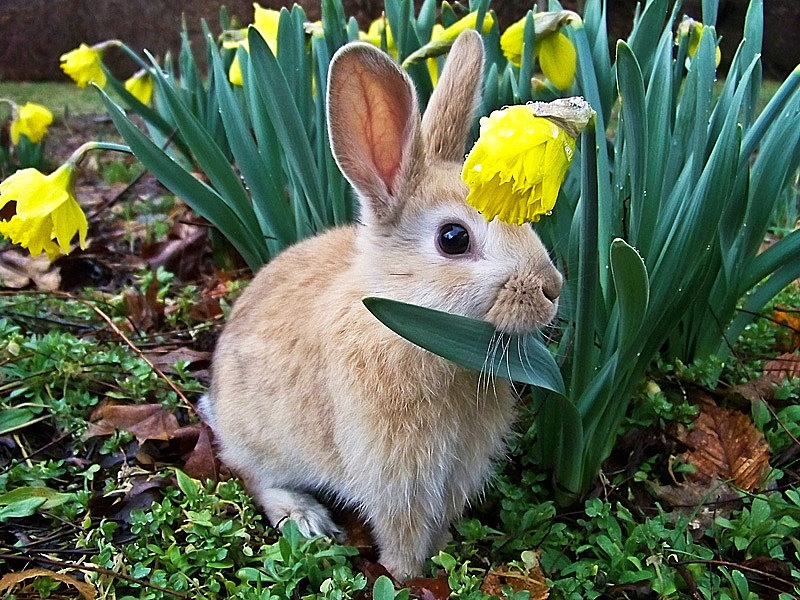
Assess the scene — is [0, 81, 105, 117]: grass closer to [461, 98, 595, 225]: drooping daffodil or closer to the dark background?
the dark background

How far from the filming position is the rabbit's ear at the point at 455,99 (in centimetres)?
158

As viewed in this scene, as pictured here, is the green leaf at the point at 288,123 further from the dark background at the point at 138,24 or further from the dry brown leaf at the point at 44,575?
the dark background at the point at 138,24

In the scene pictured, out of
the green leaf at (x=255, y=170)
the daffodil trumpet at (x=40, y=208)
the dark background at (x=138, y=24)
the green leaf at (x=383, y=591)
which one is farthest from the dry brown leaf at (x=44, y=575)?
the dark background at (x=138, y=24)

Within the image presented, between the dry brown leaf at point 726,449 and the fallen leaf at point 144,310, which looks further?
the fallen leaf at point 144,310

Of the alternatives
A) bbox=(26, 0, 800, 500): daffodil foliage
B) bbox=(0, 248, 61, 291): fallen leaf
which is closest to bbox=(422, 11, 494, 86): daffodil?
bbox=(26, 0, 800, 500): daffodil foliage

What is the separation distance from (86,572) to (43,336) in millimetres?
1134

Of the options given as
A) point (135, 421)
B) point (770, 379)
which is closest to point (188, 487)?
point (135, 421)

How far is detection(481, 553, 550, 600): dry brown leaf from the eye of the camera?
5.08ft

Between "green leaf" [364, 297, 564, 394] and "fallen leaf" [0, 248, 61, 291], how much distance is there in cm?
215

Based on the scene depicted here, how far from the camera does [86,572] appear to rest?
157 centimetres

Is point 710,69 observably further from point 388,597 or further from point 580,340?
point 388,597

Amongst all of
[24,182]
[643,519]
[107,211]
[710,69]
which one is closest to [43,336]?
[24,182]

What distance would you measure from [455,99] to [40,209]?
0.93m

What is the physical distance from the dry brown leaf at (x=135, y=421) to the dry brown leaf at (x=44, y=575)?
52 cm
